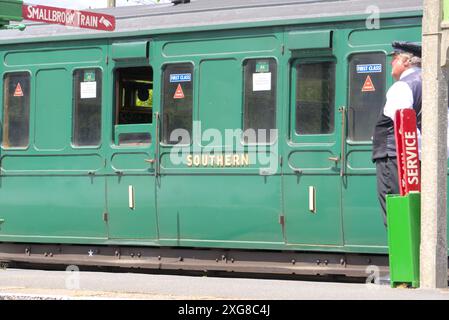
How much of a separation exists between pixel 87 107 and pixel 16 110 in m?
1.12

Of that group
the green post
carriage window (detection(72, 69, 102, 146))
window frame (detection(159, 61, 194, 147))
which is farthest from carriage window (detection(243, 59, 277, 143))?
the green post

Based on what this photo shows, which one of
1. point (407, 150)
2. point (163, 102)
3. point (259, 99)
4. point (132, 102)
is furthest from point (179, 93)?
point (407, 150)

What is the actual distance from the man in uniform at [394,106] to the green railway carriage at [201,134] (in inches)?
18.5

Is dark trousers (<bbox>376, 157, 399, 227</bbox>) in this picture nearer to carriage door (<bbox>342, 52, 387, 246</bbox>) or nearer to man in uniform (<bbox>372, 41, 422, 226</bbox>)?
man in uniform (<bbox>372, 41, 422, 226</bbox>)

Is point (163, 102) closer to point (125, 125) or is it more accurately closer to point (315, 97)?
point (125, 125)

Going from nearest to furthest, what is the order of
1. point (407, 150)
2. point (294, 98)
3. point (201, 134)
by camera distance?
point (407, 150) → point (294, 98) → point (201, 134)

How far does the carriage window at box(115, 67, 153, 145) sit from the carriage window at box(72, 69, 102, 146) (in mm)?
255

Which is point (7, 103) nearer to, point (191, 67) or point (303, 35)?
point (191, 67)

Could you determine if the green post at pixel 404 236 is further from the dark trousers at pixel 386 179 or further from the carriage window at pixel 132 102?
the carriage window at pixel 132 102

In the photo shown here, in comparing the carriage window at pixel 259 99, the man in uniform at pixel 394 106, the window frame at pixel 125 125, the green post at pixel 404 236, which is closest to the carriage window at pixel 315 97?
the carriage window at pixel 259 99

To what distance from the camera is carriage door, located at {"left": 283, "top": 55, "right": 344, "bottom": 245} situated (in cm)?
1366

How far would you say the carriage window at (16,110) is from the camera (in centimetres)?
1595

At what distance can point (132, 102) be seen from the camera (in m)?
15.3

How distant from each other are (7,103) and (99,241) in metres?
2.22
